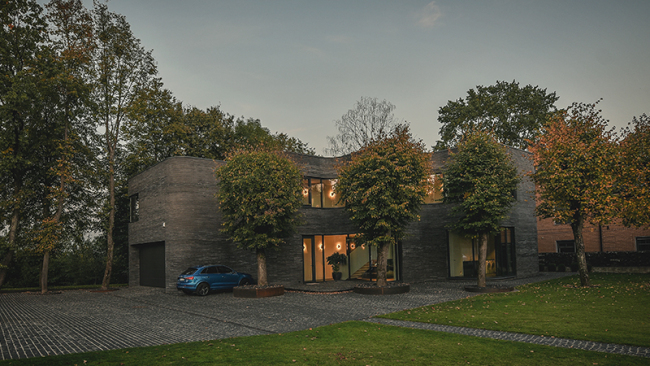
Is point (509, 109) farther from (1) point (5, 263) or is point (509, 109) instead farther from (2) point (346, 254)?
(1) point (5, 263)

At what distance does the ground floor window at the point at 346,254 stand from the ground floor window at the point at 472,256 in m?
3.19

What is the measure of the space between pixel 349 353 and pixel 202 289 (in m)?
12.7

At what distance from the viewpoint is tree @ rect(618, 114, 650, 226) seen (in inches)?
578

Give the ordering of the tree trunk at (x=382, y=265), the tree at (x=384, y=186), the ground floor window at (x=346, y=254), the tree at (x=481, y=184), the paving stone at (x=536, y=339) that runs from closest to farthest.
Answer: the paving stone at (x=536, y=339)
the tree at (x=481, y=184)
the tree at (x=384, y=186)
the tree trunk at (x=382, y=265)
the ground floor window at (x=346, y=254)

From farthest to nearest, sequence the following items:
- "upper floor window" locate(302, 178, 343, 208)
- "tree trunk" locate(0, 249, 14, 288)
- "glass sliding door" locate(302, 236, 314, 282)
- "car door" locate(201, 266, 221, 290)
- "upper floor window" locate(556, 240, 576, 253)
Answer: "upper floor window" locate(556, 240, 576, 253)
"upper floor window" locate(302, 178, 343, 208)
"tree trunk" locate(0, 249, 14, 288)
"glass sliding door" locate(302, 236, 314, 282)
"car door" locate(201, 266, 221, 290)

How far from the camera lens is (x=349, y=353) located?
25.0 ft

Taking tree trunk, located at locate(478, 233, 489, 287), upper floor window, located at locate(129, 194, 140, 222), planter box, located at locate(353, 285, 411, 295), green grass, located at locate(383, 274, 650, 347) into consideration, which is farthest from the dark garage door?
tree trunk, located at locate(478, 233, 489, 287)

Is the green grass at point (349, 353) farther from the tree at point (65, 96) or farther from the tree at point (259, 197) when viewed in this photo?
the tree at point (65, 96)

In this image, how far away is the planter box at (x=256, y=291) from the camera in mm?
17516

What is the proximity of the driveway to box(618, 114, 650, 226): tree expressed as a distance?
678 centimetres

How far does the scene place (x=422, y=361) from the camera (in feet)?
23.0

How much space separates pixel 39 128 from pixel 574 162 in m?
28.6

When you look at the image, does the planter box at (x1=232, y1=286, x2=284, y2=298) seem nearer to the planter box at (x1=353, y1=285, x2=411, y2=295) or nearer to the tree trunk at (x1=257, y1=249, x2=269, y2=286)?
the tree trunk at (x1=257, y1=249, x2=269, y2=286)

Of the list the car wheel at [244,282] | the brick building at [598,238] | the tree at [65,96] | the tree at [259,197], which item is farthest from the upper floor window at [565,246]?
the tree at [65,96]
